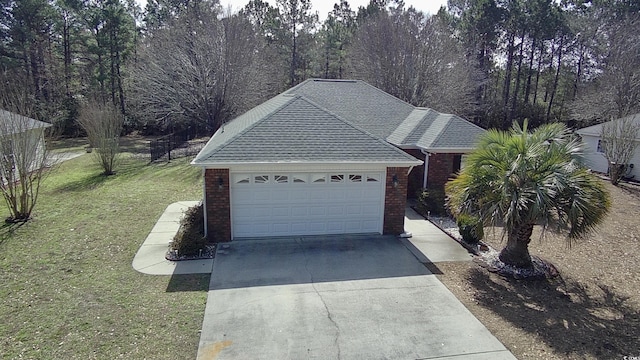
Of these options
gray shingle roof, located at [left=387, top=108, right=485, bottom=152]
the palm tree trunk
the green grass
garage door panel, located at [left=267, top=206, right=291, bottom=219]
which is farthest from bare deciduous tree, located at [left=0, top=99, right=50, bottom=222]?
the palm tree trunk

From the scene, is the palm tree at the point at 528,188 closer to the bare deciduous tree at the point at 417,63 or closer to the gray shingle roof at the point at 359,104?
the gray shingle roof at the point at 359,104

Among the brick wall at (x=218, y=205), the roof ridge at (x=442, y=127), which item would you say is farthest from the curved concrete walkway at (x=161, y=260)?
the roof ridge at (x=442, y=127)

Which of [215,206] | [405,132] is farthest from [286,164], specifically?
[405,132]

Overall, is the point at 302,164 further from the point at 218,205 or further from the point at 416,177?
the point at 416,177

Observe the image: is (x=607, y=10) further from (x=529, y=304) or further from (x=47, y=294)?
(x=47, y=294)

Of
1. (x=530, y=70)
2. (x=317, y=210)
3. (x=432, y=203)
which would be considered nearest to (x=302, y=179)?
(x=317, y=210)

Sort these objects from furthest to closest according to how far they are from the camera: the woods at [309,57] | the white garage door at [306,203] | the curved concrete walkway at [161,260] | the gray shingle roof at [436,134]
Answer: the woods at [309,57], the gray shingle roof at [436,134], the white garage door at [306,203], the curved concrete walkway at [161,260]
